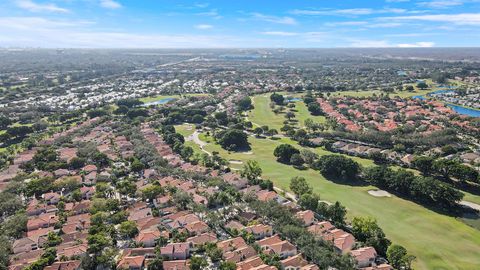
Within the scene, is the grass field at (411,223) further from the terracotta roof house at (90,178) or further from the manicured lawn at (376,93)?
the manicured lawn at (376,93)

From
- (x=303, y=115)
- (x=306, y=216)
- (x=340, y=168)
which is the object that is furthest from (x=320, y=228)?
(x=303, y=115)

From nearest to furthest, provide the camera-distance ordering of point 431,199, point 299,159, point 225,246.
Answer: point 225,246 < point 431,199 < point 299,159

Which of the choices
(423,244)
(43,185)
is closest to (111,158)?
(43,185)

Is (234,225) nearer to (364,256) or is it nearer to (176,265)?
(176,265)

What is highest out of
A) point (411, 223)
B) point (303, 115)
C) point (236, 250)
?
point (303, 115)

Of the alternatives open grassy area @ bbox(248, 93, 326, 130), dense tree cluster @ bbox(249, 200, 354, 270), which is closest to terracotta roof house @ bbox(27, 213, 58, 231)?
dense tree cluster @ bbox(249, 200, 354, 270)

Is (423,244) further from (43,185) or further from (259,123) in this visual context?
(259,123)
